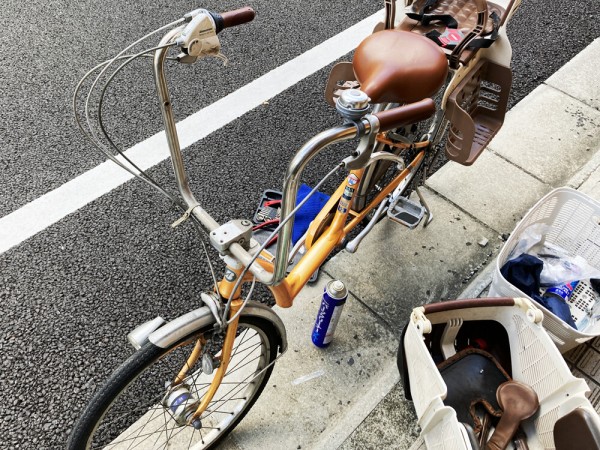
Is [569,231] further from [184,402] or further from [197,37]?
[197,37]

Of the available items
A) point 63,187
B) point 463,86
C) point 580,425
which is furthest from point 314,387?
point 63,187

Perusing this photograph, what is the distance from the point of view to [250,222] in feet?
4.70

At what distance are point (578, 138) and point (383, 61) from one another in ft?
7.86

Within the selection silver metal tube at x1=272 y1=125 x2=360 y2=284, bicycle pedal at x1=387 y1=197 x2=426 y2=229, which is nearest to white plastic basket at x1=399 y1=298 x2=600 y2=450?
bicycle pedal at x1=387 y1=197 x2=426 y2=229

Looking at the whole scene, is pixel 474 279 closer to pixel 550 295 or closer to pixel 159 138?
pixel 550 295

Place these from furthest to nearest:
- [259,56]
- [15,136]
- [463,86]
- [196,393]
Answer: [259,56] < [15,136] < [463,86] < [196,393]

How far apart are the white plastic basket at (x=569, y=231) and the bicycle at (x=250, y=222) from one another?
466 mm

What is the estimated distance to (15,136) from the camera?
3248 mm

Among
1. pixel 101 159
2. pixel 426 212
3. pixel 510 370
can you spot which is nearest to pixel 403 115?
pixel 510 370

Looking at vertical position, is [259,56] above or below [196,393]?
above

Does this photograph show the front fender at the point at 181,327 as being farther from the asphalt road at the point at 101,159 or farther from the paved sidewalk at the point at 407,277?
the asphalt road at the point at 101,159

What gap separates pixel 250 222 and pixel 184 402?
842 mm

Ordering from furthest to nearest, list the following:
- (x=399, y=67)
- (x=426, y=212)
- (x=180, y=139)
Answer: (x=180, y=139) → (x=426, y=212) → (x=399, y=67)

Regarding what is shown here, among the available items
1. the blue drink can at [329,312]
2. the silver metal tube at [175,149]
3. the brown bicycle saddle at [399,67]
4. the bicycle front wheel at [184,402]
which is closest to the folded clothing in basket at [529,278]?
the blue drink can at [329,312]
